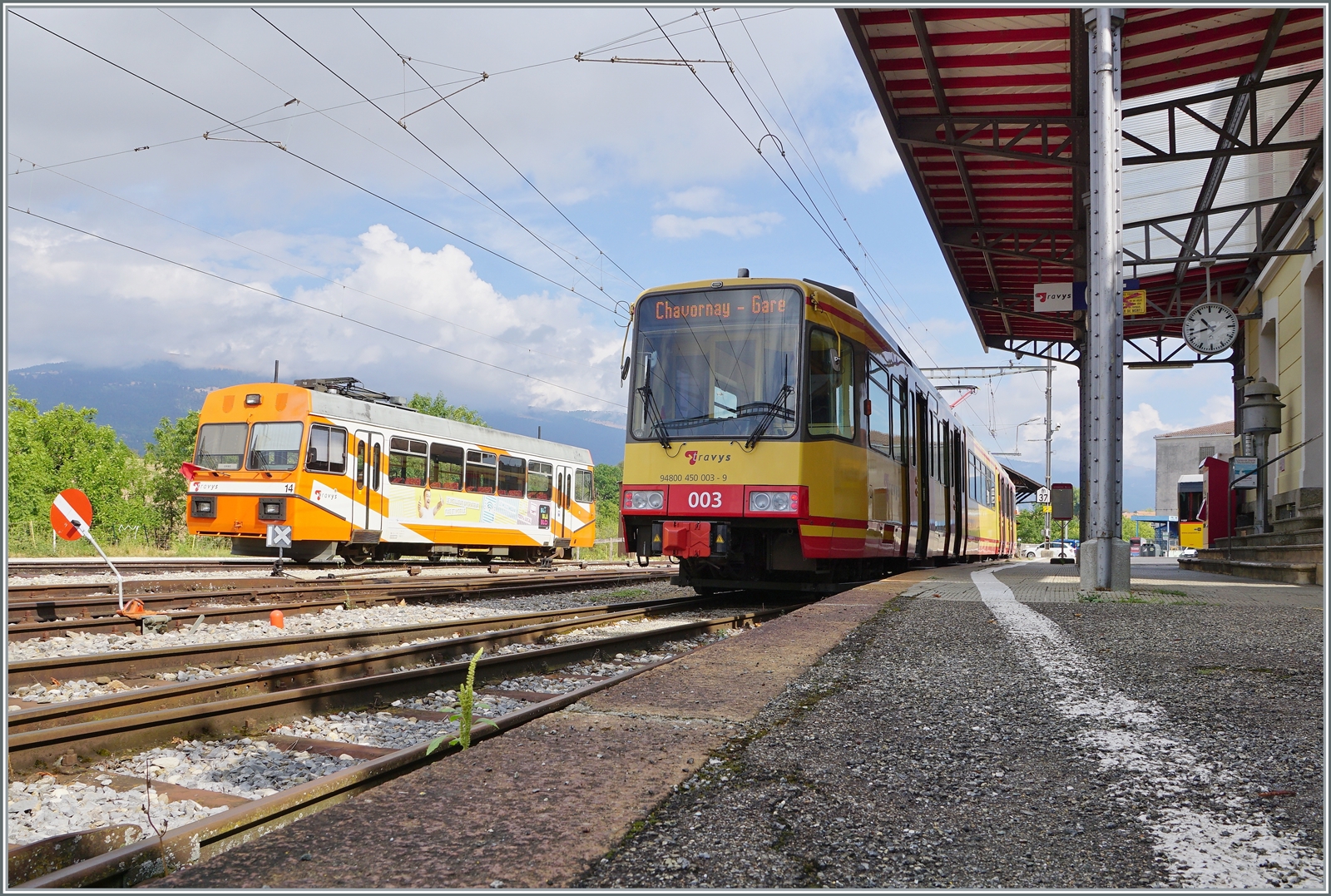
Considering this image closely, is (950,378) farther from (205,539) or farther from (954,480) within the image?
(205,539)

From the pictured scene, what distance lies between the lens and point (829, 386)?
9.38m

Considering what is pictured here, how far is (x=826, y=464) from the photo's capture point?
9211mm

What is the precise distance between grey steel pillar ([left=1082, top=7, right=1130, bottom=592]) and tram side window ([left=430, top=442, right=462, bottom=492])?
13.6m

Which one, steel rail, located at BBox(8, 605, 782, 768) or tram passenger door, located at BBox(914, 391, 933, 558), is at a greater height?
tram passenger door, located at BBox(914, 391, 933, 558)

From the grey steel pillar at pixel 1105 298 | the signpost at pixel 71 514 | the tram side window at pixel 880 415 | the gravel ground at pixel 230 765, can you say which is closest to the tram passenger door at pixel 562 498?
the tram side window at pixel 880 415

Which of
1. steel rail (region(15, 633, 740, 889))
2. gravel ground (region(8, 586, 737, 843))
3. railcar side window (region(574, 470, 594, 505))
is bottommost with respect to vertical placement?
gravel ground (region(8, 586, 737, 843))

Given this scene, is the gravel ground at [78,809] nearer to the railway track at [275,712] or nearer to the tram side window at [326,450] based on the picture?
the railway track at [275,712]

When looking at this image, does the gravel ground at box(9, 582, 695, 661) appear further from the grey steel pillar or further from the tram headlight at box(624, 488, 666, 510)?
the grey steel pillar

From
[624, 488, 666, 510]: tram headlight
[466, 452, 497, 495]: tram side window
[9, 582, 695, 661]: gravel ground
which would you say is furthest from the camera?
[466, 452, 497, 495]: tram side window

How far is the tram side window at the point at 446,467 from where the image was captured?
19250 millimetres

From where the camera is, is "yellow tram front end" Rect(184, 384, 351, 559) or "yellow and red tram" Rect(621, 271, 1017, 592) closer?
"yellow and red tram" Rect(621, 271, 1017, 592)

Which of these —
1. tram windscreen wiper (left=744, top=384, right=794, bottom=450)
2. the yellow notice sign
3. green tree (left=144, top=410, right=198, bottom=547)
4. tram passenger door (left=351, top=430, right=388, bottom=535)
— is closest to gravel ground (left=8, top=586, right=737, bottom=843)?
tram windscreen wiper (left=744, top=384, right=794, bottom=450)

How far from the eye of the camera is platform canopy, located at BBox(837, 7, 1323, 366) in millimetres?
11508

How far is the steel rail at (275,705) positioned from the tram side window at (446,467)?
42.1 feet
